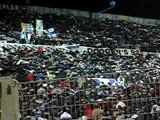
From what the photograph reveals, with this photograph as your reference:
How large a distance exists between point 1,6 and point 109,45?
4.89 meters

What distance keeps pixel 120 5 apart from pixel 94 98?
2070cm

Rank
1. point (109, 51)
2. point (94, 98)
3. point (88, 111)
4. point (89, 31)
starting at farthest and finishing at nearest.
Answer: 1. point (89, 31)
2. point (109, 51)
3. point (94, 98)
4. point (88, 111)

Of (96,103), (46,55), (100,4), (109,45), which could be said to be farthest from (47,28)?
(96,103)

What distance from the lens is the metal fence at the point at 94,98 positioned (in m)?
3.71

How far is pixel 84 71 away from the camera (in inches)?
543

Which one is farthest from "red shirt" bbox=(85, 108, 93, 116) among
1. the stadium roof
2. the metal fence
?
the stadium roof

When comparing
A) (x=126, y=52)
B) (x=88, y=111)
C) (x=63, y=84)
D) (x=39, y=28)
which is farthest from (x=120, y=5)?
(x=88, y=111)

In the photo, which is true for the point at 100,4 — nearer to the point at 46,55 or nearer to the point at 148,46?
the point at 148,46

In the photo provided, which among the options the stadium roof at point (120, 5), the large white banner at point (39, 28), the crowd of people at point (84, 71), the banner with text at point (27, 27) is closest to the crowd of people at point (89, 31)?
the crowd of people at point (84, 71)

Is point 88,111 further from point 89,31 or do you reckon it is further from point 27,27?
point 89,31

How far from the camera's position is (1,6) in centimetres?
1984

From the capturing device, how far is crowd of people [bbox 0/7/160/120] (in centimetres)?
375

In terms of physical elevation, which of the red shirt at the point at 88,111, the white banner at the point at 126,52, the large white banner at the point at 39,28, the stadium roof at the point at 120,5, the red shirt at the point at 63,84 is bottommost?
the red shirt at the point at 88,111

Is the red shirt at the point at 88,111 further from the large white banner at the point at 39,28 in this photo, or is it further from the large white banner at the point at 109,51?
the large white banner at the point at 39,28
